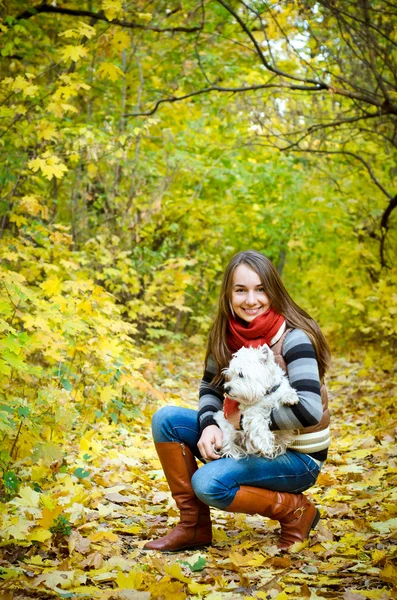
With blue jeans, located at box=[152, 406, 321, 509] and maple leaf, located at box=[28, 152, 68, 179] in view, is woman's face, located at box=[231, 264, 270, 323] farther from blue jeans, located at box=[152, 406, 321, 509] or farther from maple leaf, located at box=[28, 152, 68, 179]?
maple leaf, located at box=[28, 152, 68, 179]

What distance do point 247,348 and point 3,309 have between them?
4.18 feet

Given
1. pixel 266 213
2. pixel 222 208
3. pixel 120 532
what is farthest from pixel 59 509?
pixel 266 213

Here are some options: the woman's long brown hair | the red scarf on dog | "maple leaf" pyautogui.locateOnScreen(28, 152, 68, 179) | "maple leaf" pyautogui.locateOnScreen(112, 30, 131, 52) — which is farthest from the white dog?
"maple leaf" pyautogui.locateOnScreen(112, 30, 131, 52)

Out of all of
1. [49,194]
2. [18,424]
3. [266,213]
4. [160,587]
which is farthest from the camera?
[266,213]

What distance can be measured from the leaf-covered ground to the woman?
0.18 meters

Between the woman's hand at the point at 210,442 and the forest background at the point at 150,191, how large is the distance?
23.5 inches

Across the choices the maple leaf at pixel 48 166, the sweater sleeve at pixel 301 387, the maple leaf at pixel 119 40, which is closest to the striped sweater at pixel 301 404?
the sweater sleeve at pixel 301 387

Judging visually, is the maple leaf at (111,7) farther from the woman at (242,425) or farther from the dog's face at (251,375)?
the dog's face at (251,375)

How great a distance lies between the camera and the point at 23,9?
249 inches

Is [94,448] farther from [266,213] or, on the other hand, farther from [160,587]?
[266,213]

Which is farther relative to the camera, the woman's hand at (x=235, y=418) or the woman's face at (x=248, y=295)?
the woman's face at (x=248, y=295)

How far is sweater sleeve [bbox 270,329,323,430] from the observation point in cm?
269

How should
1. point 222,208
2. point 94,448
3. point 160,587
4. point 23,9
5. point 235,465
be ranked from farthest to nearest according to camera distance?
point 222,208 < point 23,9 < point 94,448 < point 235,465 < point 160,587

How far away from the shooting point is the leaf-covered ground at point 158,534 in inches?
90.3
